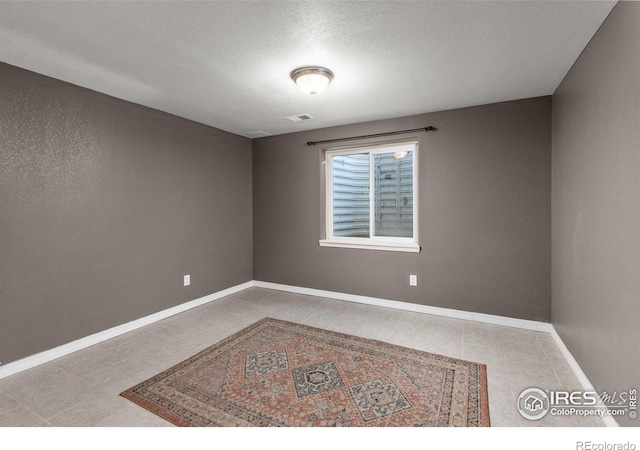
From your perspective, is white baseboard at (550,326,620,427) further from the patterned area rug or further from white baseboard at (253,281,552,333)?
the patterned area rug

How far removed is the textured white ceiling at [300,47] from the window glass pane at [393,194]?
0.90m

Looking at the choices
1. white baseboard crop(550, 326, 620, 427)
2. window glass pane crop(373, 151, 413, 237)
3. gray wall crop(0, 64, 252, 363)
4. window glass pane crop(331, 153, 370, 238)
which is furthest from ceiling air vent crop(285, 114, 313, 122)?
white baseboard crop(550, 326, 620, 427)

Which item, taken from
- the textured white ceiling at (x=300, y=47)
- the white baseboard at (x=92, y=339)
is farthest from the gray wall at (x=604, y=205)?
the white baseboard at (x=92, y=339)

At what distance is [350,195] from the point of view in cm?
436

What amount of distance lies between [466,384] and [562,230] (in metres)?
1.59

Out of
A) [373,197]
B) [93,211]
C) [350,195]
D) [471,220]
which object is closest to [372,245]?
[373,197]

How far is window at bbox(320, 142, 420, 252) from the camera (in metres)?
3.83

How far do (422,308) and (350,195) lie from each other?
5.83 feet

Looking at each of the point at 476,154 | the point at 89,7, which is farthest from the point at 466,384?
the point at 89,7

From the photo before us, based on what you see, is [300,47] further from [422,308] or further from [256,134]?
[422,308]

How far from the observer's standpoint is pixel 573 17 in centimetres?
178

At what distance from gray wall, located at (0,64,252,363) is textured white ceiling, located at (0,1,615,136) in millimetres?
341

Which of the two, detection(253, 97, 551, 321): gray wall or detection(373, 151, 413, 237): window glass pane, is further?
detection(373, 151, 413, 237): window glass pane

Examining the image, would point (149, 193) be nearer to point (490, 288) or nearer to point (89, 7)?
point (89, 7)
